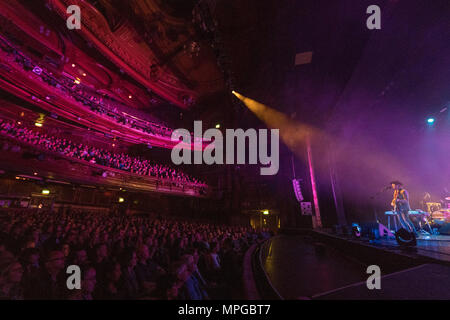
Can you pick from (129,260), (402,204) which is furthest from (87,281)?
(402,204)

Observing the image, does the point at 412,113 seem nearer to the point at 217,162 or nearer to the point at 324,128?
the point at 324,128

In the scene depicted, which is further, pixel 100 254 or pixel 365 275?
pixel 365 275

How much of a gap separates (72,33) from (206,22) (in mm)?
8708

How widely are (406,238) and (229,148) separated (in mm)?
15672

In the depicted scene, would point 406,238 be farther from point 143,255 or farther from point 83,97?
point 83,97

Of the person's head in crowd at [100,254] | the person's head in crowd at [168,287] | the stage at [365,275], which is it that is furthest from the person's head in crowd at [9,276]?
the stage at [365,275]

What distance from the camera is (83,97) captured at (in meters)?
12.2

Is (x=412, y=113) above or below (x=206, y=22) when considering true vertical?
below

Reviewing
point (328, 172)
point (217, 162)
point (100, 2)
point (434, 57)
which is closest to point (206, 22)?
point (100, 2)

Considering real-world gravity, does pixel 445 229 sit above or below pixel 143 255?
above

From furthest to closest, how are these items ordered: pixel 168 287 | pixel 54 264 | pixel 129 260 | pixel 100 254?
pixel 100 254
pixel 129 260
pixel 54 264
pixel 168 287

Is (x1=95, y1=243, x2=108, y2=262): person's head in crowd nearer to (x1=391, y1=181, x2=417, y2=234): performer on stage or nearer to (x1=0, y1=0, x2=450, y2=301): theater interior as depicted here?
(x1=0, y1=0, x2=450, y2=301): theater interior

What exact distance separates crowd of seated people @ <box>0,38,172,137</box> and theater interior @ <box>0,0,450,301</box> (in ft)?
0.34
